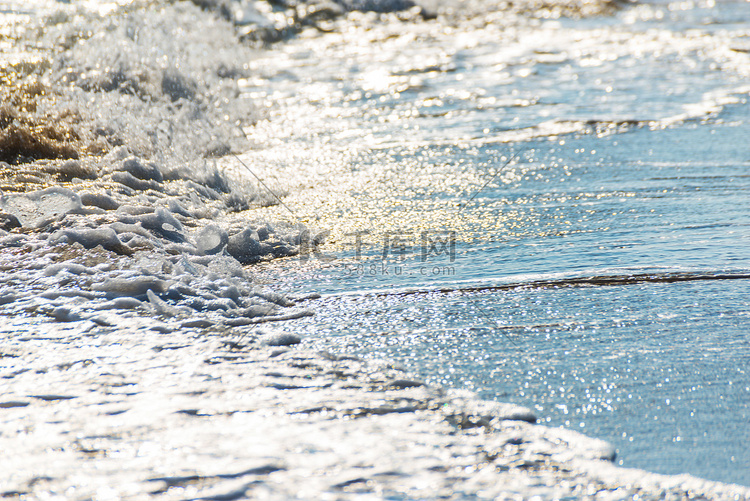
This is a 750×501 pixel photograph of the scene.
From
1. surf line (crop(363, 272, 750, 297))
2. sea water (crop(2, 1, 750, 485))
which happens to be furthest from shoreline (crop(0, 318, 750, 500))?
surf line (crop(363, 272, 750, 297))

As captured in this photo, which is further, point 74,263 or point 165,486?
point 74,263

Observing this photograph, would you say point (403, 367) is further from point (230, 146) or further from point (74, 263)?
point (230, 146)

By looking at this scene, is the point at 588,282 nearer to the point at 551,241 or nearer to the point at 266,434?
the point at 551,241

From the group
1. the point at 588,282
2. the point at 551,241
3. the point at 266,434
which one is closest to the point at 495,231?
the point at 551,241

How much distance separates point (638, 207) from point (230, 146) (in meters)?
2.03

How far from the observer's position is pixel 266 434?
135 centimetres

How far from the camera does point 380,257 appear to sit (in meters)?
2.24

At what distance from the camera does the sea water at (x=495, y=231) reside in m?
1.54

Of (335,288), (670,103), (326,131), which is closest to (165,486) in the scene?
(335,288)

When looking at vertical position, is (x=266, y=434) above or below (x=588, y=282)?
below

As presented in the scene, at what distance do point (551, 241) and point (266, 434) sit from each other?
1.32 m

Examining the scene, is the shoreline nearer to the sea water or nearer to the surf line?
the sea water

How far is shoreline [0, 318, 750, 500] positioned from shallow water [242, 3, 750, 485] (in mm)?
81

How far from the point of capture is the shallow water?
1.50 metres
